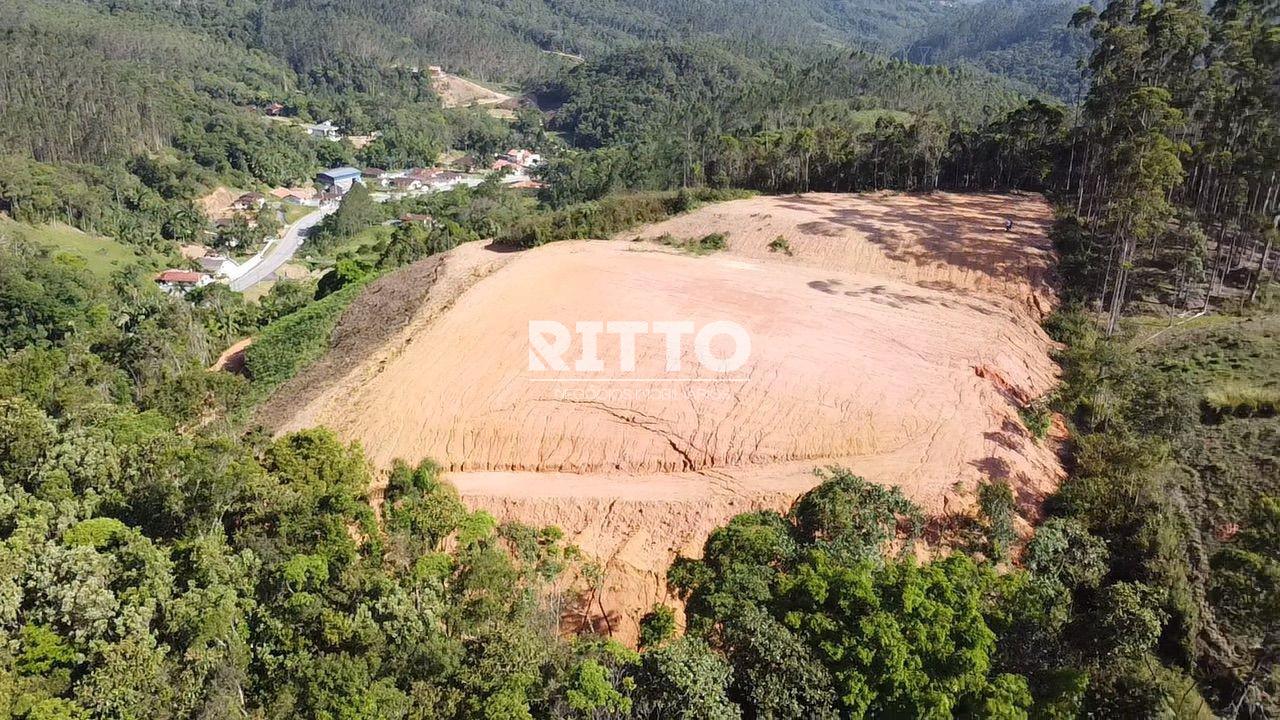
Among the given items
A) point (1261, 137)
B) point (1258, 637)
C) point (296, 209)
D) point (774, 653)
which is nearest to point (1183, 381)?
point (1258, 637)

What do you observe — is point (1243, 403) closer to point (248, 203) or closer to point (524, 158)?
point (248, 203)

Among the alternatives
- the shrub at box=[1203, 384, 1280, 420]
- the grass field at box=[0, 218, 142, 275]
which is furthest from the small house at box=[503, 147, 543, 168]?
the shrub at box=[1203, 384, 1280, 420]

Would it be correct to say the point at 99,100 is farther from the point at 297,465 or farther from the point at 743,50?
the point at 743,50

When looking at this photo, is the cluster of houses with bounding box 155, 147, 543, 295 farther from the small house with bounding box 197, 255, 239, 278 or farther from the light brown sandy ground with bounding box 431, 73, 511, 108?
the light brown sandy ground with bounding box 431, 73, 511, 108

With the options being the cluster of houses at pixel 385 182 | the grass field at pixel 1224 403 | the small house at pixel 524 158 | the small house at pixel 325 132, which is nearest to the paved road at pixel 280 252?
the cluster of houses at pixel 385 182

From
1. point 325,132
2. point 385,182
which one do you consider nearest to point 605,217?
point 385,182
